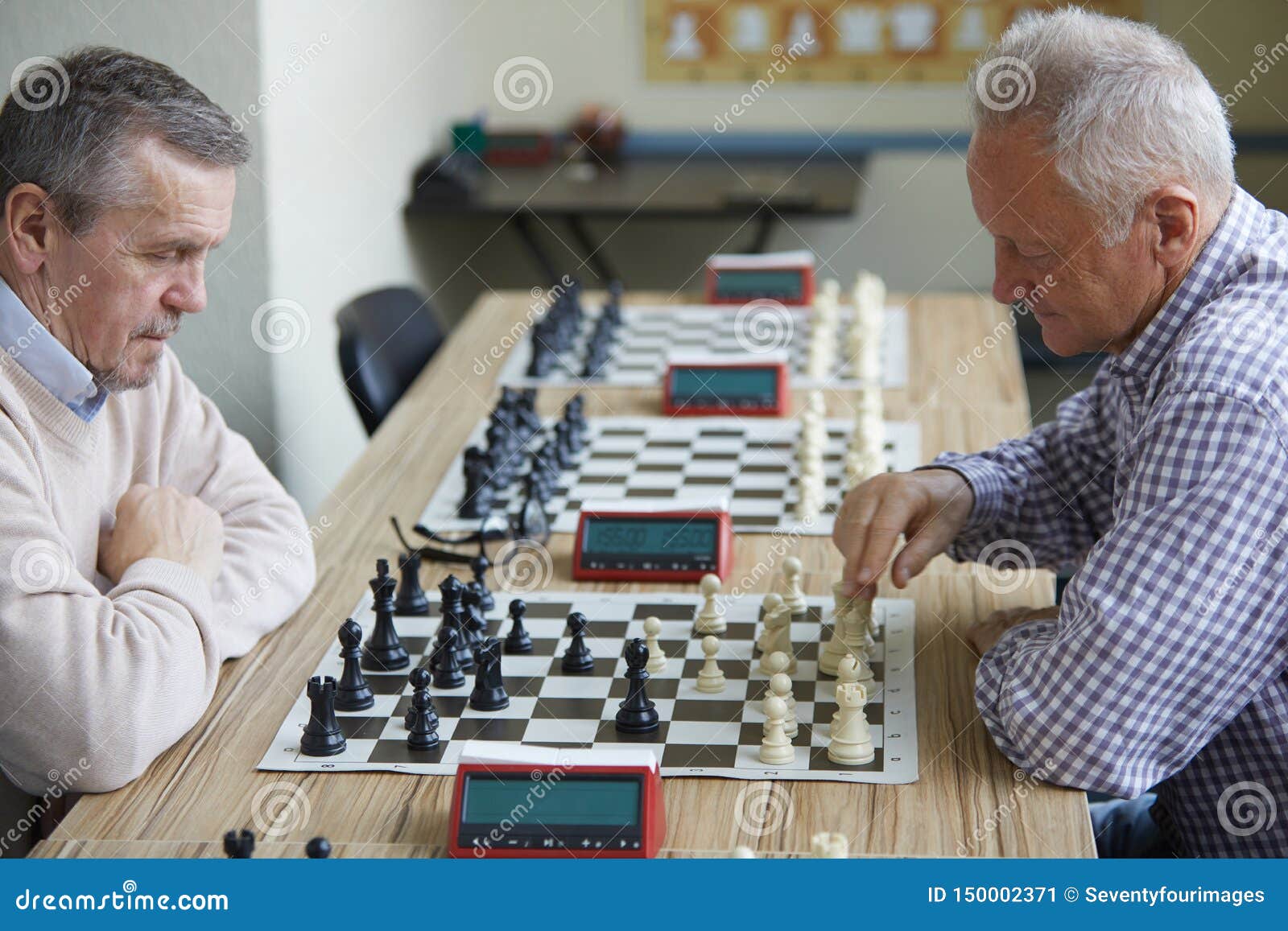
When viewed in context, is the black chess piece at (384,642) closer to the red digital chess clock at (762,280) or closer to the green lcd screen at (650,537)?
the green lcd screen at (650,537)

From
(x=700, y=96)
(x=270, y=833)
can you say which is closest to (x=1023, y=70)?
(x=270, y=833)

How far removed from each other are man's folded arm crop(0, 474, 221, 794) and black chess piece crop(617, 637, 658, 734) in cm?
51

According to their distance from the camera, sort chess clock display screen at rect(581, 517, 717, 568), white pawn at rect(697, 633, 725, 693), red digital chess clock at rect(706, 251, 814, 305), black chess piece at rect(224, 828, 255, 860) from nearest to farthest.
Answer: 1. black chess piece at rect(224, 828, 255, 860)
2. white pawn at rect(697, 633, 725, 693)
3. chess clock display screen at rect(581, 517, 717, 568)
4. red digital chess clock at rect(706, 251, 814, 305)

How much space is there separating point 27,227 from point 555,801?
3.06ft

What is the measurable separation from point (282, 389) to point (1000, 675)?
7.68ft

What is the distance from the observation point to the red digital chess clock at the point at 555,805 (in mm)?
1415

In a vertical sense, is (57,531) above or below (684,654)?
below

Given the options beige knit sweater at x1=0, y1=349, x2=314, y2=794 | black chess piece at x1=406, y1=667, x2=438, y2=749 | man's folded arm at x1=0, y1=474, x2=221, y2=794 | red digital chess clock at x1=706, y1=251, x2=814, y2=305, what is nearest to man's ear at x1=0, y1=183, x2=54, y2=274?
beige knit sweater at x1=0, y1=349, x2=314, y2=794

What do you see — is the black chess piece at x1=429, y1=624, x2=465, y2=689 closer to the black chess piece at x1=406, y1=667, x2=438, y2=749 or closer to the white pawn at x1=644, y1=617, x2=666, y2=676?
the black chess piece at x1=406, y1=667, x2=438, y2=749

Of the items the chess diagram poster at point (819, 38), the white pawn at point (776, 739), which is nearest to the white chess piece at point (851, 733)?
the white pawn at point (776, 739)

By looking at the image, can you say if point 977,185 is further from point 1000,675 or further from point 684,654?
point 684,654

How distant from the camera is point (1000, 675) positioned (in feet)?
5.52

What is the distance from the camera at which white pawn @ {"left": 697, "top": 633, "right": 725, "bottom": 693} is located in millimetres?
1793

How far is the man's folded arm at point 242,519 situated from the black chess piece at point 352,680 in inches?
8.3
